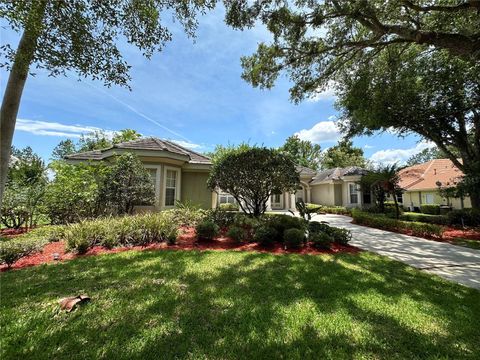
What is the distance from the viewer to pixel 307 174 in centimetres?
2530

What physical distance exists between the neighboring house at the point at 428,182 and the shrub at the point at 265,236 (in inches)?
765

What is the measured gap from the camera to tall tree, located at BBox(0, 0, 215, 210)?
285 cm

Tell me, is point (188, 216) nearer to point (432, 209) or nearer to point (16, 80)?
point (16, 80)

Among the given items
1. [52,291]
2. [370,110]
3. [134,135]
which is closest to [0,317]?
[52,291]

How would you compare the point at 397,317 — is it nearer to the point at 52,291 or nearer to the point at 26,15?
the point at 52,291

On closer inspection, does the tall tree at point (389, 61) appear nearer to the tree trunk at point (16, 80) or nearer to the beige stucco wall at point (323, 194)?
the tree trunk at point (16, 80)

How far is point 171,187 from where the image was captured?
44.0ft

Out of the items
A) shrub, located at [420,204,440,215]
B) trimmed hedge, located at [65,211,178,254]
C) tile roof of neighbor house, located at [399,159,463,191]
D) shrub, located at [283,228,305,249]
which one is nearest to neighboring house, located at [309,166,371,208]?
tile roof of neighbor house, located at [399,159,463,191]

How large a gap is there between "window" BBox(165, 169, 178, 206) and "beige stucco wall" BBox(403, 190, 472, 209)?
23332mm

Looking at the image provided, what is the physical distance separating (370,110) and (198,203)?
1089 cm

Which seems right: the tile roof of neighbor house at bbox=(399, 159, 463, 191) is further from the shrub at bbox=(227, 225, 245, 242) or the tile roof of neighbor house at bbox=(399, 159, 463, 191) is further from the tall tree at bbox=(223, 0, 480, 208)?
the shrub at bbox=(227, 225, 245, 242)

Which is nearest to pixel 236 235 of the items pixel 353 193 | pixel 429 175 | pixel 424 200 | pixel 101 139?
pixel 353 193

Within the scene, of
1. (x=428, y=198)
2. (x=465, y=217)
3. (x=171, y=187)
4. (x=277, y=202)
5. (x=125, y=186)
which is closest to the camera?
(x=125, y=186)

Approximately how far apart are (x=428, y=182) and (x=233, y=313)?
27.7 metres
